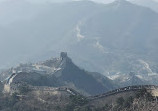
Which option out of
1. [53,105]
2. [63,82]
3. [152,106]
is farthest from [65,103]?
[63,82]

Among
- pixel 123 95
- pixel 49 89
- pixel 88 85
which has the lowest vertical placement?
pixel 88 85

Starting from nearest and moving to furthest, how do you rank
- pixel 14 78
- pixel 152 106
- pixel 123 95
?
pixel 152 106 < pixel 123 95 < pixel 14 78

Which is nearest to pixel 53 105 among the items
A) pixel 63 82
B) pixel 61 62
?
pixel 63 82

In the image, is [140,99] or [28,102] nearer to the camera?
[140,99]

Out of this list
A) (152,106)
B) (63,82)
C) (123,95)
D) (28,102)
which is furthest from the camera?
(63,82)

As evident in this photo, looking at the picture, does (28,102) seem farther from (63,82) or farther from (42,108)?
(63,82)

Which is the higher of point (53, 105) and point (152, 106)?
point (152, 106)

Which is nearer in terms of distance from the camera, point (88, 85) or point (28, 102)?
point (28, 102)

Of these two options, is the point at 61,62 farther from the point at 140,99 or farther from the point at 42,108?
the point at 140,99

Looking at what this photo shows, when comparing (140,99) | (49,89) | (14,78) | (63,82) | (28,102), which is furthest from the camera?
(63,82)
